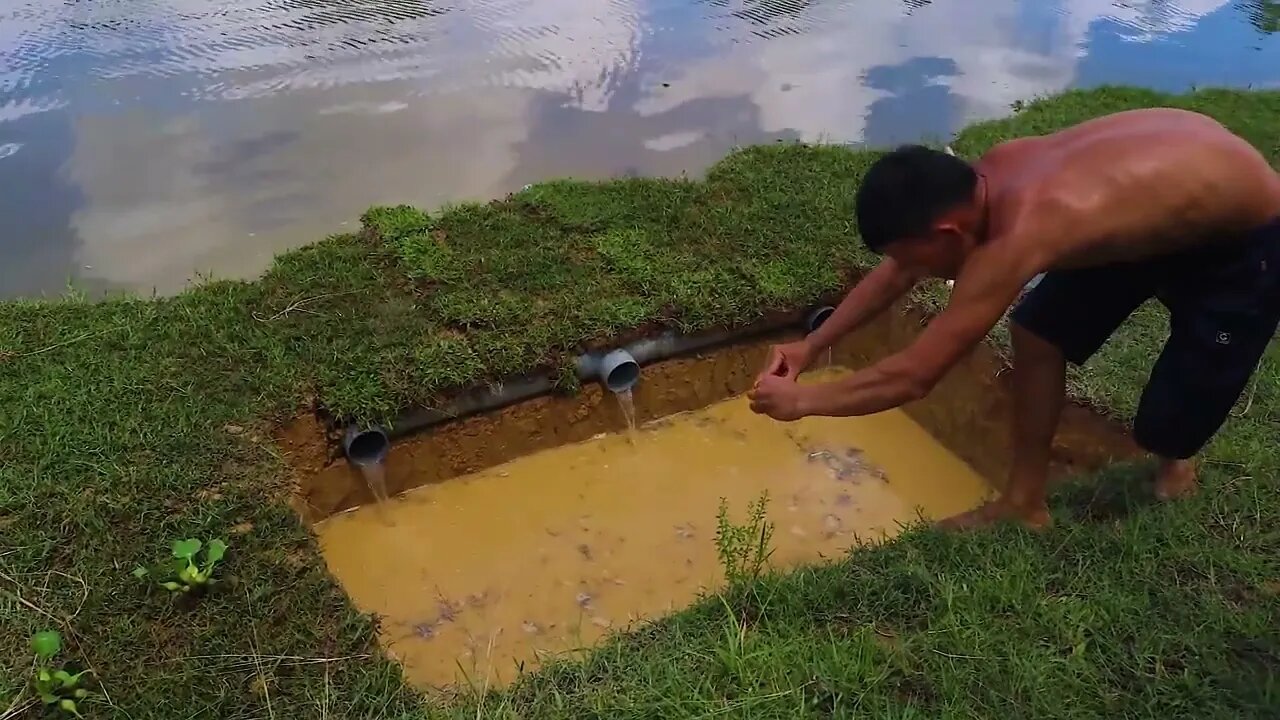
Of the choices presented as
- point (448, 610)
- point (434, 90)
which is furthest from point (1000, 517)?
point (434, 90)

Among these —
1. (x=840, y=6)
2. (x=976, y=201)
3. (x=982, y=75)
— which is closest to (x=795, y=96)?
(x=982, y=75)

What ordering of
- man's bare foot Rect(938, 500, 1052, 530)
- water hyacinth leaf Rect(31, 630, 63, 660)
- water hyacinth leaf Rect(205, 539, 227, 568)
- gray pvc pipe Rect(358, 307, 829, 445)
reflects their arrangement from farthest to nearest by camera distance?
gray pvc pipe Rect(358, 307, 829, 445), man's bare foot Rect(938, 500, 1052, 530), water hyacinth leaf Rect(205, 539, 227, 568), water hyacinth leaf Rect(31, 630, 63, 660)

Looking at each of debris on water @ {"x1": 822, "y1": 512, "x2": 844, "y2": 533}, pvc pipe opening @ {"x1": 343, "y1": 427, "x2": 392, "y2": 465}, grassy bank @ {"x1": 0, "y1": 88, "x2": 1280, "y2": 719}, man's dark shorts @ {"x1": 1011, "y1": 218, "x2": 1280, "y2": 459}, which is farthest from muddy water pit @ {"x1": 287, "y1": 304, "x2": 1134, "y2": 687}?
man's dark shorts @ {"x1": 1011, "y1": 218, "x2": 1280, "y2": 459}

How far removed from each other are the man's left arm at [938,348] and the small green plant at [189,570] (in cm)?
→ 176

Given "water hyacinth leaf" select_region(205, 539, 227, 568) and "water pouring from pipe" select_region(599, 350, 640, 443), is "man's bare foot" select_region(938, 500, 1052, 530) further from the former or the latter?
"water hyacinth leaf" select_region(205, 539, 227, 568)

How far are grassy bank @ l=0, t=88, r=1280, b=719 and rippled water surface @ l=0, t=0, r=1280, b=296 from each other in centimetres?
80

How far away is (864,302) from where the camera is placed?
2693 millimetres

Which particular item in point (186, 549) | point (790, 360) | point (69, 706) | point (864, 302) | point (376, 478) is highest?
point (864, 302)

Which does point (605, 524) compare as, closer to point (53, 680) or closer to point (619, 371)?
point (619, 371)

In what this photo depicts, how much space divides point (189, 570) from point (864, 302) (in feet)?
6.78

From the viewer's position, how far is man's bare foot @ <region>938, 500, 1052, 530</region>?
9.55 ft

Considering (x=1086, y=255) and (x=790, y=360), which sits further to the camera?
(x=790, y=360)

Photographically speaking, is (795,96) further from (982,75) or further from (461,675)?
(461,675)

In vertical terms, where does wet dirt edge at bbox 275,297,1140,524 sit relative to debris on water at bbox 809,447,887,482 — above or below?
above
